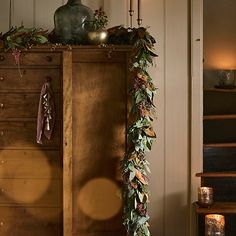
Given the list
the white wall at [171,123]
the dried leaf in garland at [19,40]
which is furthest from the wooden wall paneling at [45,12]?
the dried leaf in garland at [19,40]

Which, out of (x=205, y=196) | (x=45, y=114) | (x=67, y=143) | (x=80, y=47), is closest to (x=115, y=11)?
A: (x=80, y=47)

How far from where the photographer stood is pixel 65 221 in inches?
116

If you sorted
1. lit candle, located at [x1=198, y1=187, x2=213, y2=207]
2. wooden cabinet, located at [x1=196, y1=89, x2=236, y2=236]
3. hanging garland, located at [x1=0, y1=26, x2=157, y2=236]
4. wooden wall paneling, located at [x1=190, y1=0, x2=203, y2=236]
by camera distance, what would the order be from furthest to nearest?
1. wooden wall paneling, located at [x1=190, y1=0, x2=203, y2=236]
2. wooden cabinet, located at [x1=196, y1=89, x2=236, y2=236]
3. lit candle, located at [x1=198, y1=187, x2=213, y2=207]
4. hanging garland, located at [x1=0, y1=26, x2=157, y2=236]

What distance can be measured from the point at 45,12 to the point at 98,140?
130 centimetres

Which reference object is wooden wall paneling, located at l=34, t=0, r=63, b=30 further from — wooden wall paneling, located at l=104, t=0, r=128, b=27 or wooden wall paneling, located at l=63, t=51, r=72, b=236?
wooden wall paneling, located at l=63, t=51, r=72, b=236

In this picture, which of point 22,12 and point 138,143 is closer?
point 138,143

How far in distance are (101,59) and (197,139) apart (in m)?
1.13

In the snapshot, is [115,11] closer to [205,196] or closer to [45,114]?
[45,114]

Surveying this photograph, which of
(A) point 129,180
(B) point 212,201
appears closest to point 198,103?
(B) point 212,201

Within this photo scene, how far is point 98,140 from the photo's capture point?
2.99 metres

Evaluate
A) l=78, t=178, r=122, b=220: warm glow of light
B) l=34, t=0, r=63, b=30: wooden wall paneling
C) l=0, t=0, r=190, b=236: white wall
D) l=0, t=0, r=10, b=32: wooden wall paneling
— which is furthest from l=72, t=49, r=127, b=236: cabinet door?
l=0, t=0, r=10, b=32: wooden wall paneling

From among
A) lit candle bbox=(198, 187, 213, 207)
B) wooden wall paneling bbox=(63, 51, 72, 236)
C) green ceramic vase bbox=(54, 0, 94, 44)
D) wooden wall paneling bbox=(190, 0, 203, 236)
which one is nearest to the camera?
wooden wall paneling bbox=(63, 51, 72, 236)

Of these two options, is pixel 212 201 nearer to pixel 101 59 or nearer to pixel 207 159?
pixel 207 159

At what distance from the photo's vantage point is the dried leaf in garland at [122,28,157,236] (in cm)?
284
